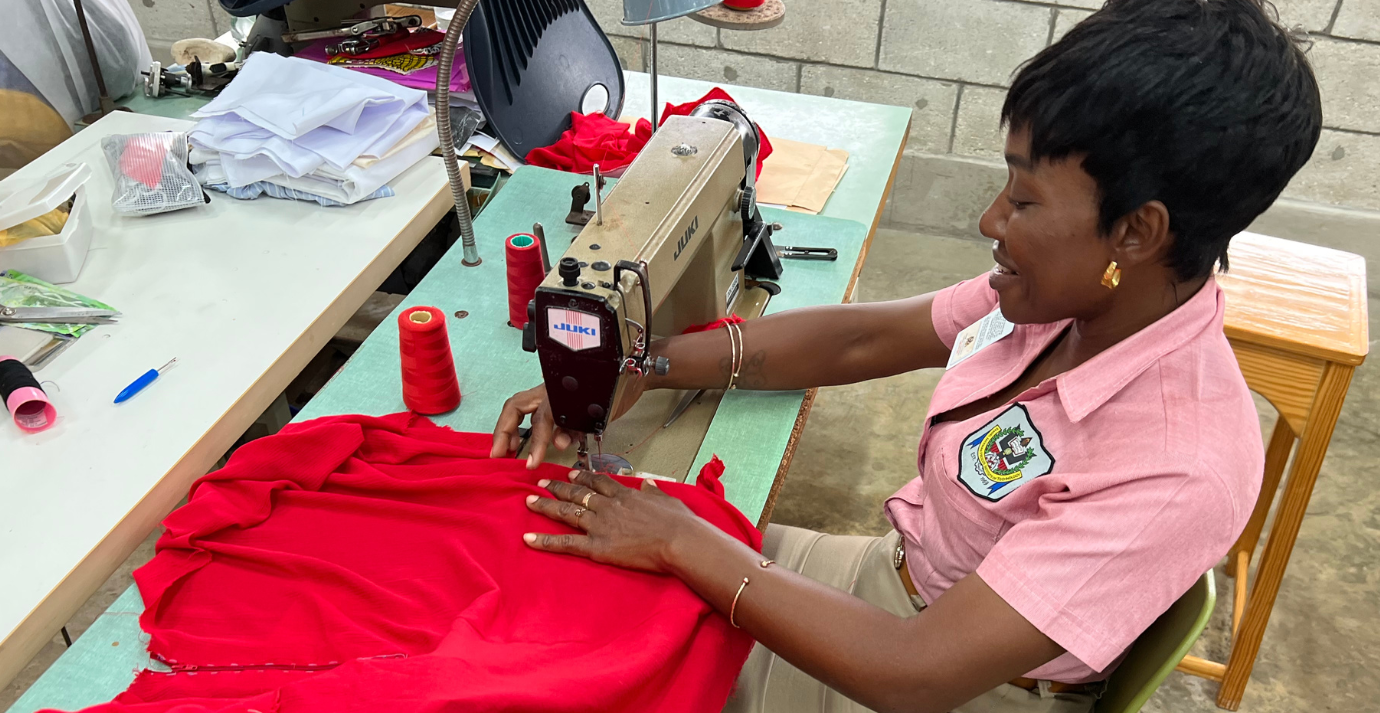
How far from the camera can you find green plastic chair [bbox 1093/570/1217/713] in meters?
1.11

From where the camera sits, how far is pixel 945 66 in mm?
3881

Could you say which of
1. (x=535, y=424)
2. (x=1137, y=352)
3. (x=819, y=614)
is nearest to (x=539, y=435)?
(x=535, y=424)

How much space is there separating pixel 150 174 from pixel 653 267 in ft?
4.14

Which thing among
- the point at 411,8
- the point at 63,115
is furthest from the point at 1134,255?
the point at 63,115

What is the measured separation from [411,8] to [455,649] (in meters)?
2.04

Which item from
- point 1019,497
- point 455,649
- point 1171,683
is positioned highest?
point 1019,497

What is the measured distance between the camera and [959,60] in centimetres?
386

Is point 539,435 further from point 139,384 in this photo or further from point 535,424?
point 139,384

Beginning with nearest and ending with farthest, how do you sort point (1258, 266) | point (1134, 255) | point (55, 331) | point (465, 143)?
point (1134, 255) < point (55, 331) < point (1258, 266) < point (465, 143)

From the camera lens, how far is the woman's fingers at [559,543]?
136 centimetres

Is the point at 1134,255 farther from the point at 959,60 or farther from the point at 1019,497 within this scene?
the point at 959,60

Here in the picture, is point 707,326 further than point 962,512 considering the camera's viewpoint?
Yes

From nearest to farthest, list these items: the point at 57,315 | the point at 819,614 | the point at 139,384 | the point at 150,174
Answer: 1. the point at 819,614
2. the point at 139,384
3. the point at 57,315
4. the point at 150,174

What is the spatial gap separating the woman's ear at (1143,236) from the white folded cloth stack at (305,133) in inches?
59.7
